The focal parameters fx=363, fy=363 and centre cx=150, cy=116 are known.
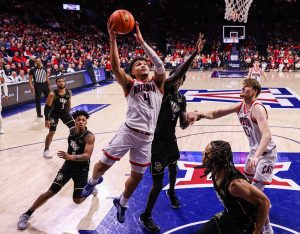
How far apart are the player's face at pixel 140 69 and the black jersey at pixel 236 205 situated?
1410 mm

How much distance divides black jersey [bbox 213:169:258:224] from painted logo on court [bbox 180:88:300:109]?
9.71m

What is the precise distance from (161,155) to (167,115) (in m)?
0.47

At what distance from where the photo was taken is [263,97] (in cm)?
1354

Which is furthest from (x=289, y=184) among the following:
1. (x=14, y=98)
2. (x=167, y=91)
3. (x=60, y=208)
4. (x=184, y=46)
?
(x=184, y=46)

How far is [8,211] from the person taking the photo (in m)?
4.55

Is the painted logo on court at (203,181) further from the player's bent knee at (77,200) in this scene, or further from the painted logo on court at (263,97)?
the painted logo on court at (263,97)

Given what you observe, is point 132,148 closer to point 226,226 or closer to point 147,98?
point 147,98

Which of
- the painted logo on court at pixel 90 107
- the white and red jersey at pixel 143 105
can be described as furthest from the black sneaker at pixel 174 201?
the painted logo on court at pixel 90 107

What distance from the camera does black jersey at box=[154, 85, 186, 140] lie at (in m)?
4.11

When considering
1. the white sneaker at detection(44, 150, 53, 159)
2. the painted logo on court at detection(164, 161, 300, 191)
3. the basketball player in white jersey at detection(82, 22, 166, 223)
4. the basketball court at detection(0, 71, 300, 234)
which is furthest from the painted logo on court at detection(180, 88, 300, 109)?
the basketball player in white jersey at detection(82, 22, 166, 223)

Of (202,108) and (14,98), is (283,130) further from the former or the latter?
(14,98)

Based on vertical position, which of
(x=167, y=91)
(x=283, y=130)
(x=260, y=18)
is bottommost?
(x=283, y=130)

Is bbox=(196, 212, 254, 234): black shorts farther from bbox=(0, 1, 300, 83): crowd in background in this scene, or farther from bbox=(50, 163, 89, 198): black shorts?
bbox=(0, 1, 300, 83): crowd in background

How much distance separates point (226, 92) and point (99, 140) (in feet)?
27.4
